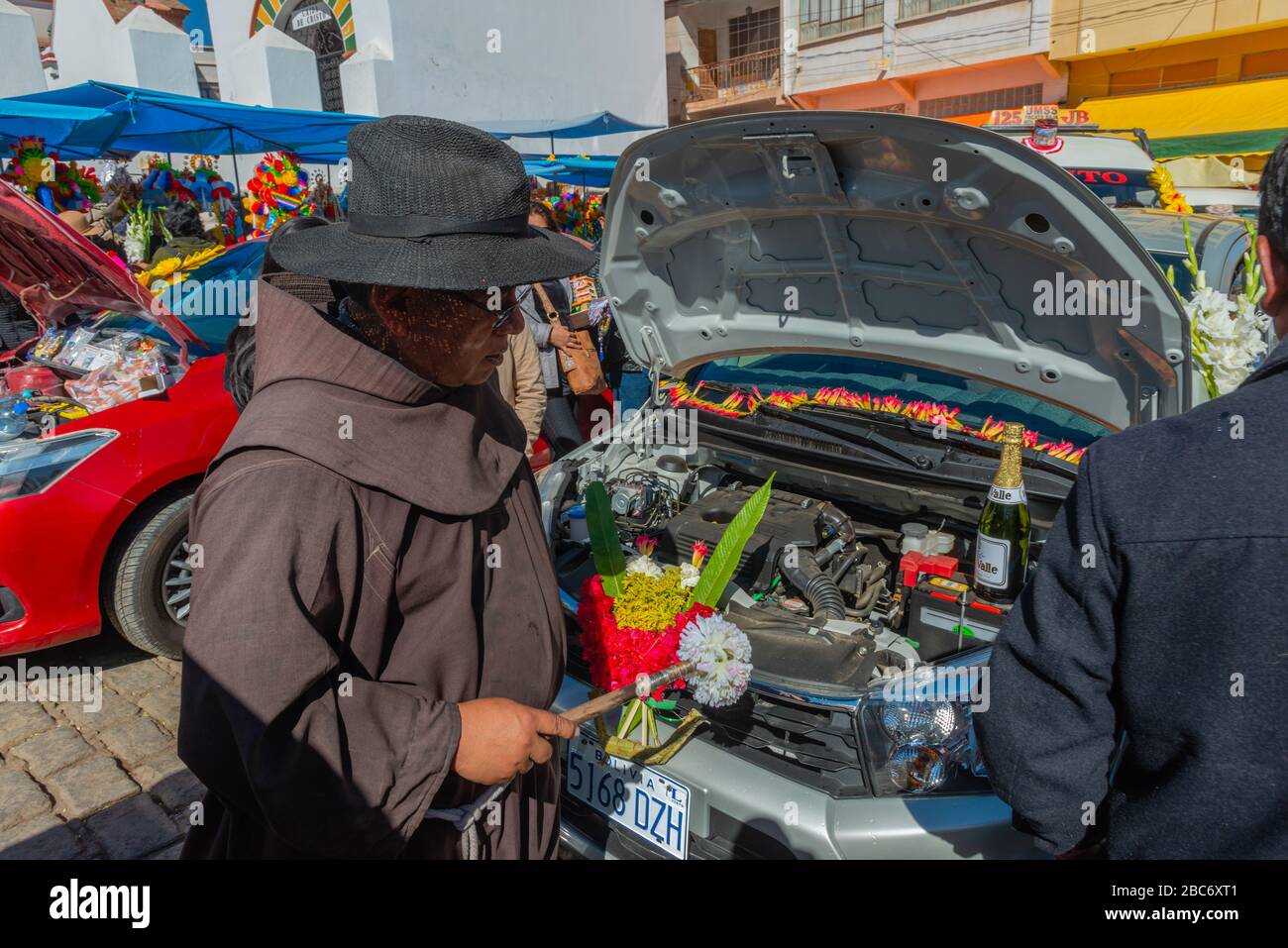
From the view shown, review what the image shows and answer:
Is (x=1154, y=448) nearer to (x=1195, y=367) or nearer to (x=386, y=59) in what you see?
(x=1195, y=367)

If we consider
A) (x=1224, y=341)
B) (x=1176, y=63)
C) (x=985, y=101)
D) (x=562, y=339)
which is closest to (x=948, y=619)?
(x=1224, y=341)

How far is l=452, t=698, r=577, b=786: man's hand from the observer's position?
1265mm

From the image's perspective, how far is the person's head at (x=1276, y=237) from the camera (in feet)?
3.49

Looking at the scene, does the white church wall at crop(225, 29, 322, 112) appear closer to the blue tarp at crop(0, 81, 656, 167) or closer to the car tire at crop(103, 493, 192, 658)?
the blue tarp at crop(0, 81, 656, 167)

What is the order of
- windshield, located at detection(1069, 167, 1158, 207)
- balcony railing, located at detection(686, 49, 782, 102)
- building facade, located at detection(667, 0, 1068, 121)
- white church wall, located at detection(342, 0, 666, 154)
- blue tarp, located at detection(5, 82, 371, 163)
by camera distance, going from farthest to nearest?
balcony railing, located at detection(686, 49, 782, 102) < building facade, located at detection(667, 0, 1068, 121) < white church wall, located at detection(342, 0, 666, 154) < blue tarp, located at detection(5, 82, 371, 163) < windshield, located at detection(1069, 167, 1158, 207)

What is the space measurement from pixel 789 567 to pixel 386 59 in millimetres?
14126

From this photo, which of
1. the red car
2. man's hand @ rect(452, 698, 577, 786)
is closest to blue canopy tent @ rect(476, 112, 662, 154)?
the red car

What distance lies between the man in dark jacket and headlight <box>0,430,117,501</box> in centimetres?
364

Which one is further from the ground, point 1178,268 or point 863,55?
point 863,55

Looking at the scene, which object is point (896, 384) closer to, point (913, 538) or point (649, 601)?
point (913, 538)

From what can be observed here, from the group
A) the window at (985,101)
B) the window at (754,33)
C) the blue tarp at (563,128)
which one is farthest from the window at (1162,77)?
the blue tarp at (563,128)

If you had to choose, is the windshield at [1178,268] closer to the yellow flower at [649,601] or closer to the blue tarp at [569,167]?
the yellow flower at [649,601]

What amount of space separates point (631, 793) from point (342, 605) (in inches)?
45.9

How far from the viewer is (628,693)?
1674 millimetres
